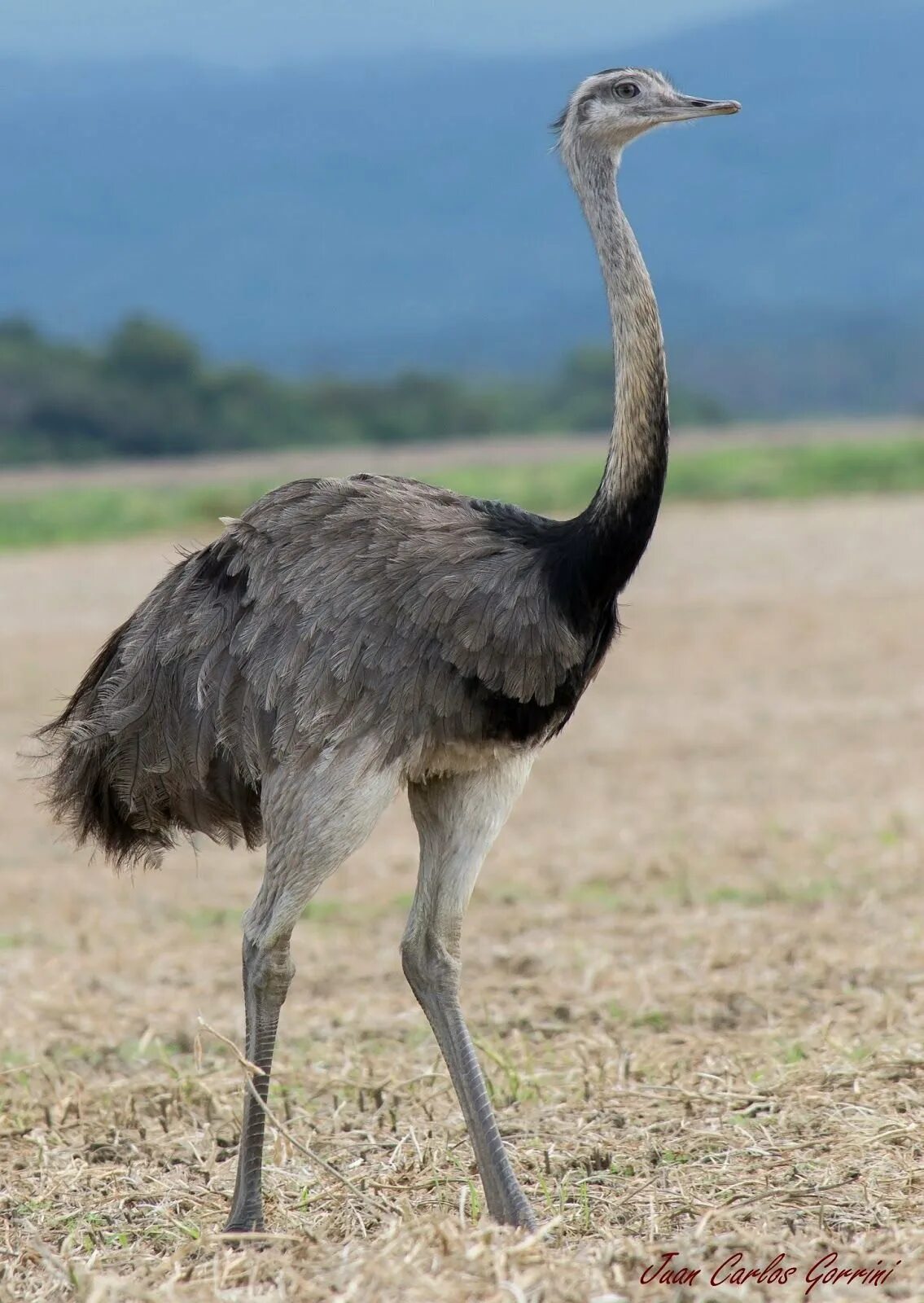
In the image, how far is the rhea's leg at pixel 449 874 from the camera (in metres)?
3.85

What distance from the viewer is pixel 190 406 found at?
52.2 m

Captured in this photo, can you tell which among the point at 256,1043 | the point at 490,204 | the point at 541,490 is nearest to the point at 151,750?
the point at 256,1043

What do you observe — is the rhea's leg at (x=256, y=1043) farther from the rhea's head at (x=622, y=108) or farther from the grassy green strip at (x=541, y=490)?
the grassy green strip at (x=541, y=490)

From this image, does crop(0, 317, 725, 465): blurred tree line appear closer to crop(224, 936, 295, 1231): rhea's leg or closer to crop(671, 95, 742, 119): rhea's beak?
crop(671, 95, 742, 119): rhea's beak

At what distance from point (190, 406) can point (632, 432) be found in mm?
49450

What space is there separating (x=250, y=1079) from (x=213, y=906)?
3329mm

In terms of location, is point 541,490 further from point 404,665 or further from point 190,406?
point 190,406

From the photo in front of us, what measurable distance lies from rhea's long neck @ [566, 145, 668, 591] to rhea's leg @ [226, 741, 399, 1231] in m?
0.57

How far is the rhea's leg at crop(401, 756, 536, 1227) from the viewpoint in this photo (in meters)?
3.85

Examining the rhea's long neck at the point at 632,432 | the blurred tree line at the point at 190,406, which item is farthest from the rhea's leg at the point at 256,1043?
the blurred tree line at the point at 190,406

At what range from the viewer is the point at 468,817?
386cm

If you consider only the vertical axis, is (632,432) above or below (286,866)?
above

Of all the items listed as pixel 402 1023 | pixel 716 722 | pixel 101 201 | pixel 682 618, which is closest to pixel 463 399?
pixel 682 618

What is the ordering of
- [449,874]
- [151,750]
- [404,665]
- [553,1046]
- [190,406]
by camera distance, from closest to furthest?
[404,665]
[449,874]
[151,750]
[553,1046]
[190,406]
